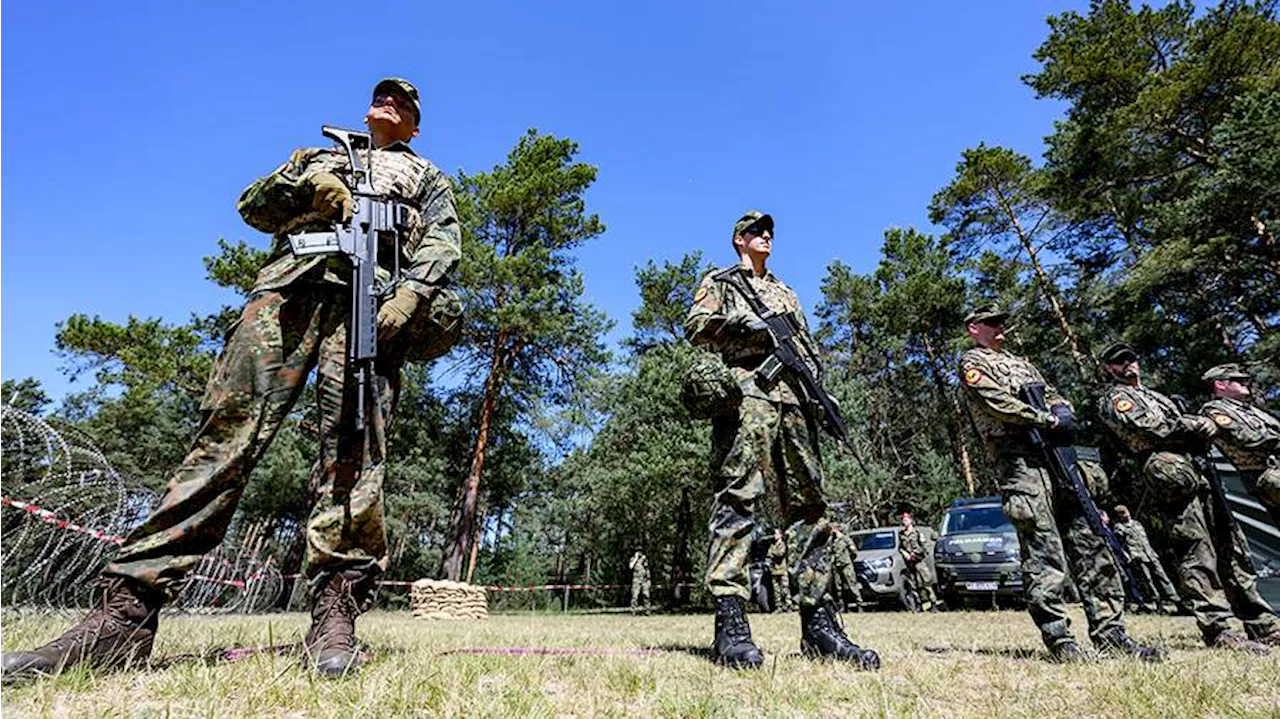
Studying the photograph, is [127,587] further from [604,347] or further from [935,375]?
[935,375]

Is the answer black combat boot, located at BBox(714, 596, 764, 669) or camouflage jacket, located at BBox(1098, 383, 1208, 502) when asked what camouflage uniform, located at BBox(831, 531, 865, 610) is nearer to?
camouflage jacket, located at BBox(1098, 383, 1208, 502)

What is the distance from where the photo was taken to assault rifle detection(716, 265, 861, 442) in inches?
141

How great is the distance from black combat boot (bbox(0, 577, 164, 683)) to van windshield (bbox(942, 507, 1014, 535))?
44.7 ft

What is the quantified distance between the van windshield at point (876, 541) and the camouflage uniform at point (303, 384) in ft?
47.1

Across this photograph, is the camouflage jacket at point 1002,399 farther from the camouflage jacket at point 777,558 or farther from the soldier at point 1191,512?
the camouflage jacket at point 777,558

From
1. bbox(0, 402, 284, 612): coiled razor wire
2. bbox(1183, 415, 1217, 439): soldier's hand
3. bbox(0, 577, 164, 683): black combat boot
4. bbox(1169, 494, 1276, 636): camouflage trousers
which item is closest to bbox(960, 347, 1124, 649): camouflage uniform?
bbox(1169, 494, 1276, 636): camouflage trousers

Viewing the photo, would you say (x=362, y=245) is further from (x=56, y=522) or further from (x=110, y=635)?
(x=56, y=522)

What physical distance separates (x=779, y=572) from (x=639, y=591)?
9268mm

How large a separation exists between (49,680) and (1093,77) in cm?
2328

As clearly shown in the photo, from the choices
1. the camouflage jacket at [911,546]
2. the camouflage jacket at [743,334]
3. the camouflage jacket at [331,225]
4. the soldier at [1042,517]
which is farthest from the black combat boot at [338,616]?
the camouflage jacket at [911,546]

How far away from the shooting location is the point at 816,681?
2.43m

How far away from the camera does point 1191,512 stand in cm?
462

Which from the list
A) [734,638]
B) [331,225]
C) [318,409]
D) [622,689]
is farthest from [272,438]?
[734,638]

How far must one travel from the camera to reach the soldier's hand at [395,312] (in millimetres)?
2705
